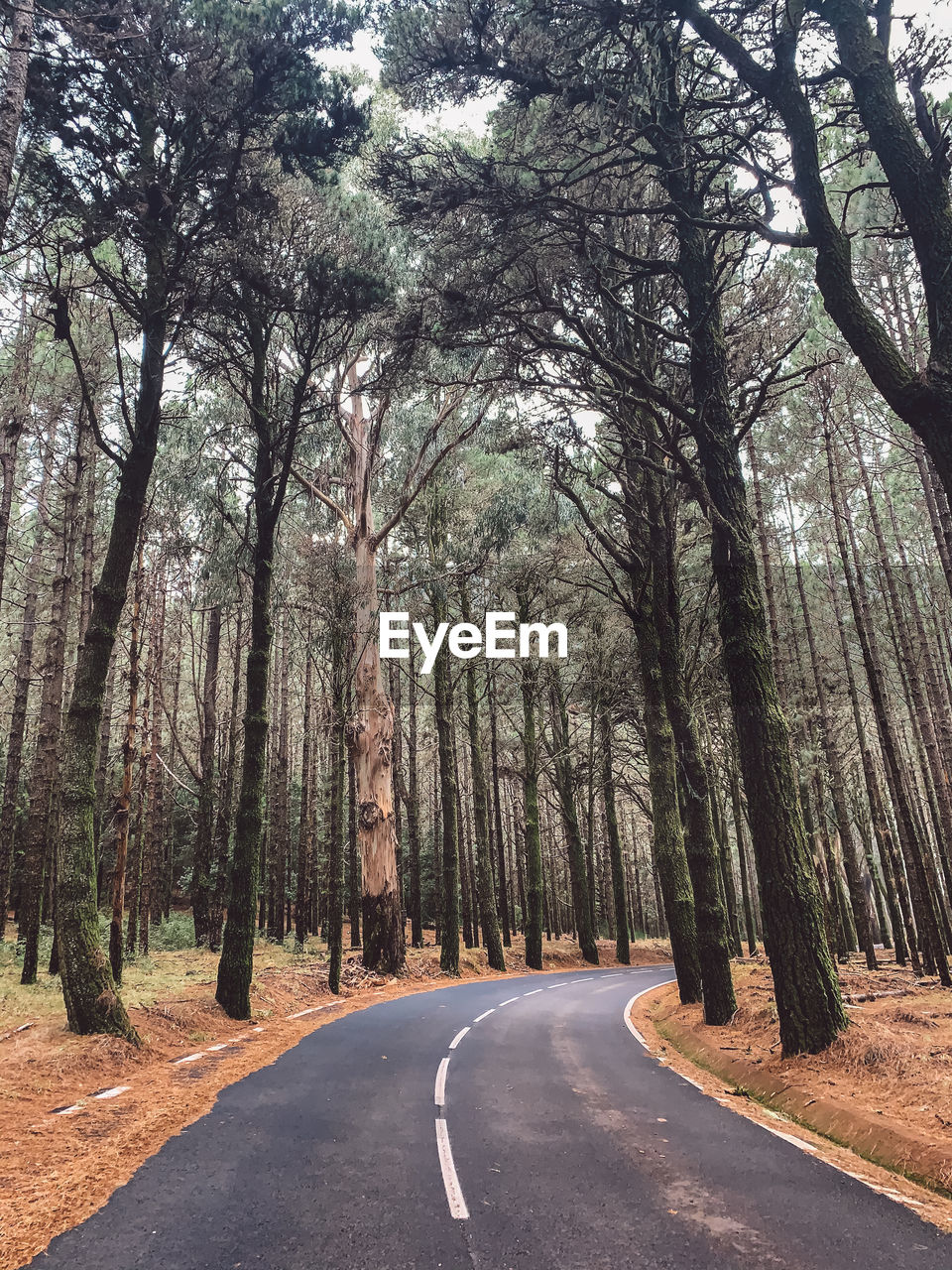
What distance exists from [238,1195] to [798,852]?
243 inches

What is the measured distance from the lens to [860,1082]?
6.24 metres

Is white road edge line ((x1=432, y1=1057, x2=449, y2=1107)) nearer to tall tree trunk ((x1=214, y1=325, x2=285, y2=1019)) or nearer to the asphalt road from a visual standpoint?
the asphalt road

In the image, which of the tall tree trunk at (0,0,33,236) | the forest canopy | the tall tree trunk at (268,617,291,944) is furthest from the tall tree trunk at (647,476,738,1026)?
the tall tree trunk at (268,617,291,944)

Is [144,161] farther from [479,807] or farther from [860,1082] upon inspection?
[479,807]

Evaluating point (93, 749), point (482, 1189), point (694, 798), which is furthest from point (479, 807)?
point (482, 1189)

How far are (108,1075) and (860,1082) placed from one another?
754cm

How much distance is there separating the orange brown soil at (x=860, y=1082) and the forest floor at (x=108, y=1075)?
5304 mm

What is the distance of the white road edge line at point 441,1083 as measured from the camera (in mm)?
6880

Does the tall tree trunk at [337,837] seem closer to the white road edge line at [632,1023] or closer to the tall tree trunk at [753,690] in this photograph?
the white road edge line at [632,1023]

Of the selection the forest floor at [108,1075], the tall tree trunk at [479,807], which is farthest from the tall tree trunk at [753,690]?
the tall tree trunk at [479,807]

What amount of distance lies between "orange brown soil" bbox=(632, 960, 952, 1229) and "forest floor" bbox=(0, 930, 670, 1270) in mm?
5304

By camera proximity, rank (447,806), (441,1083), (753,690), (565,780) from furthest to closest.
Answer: (565,780) < (447,806) < (753,690) < (441,1083)

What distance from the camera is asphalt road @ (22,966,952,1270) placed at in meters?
3.63

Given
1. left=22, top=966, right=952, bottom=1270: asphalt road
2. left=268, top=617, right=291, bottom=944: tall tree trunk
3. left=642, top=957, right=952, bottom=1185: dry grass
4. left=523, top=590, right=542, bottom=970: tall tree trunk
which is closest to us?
left=22, top=966, right=952, bottom=1270: asphalt road
